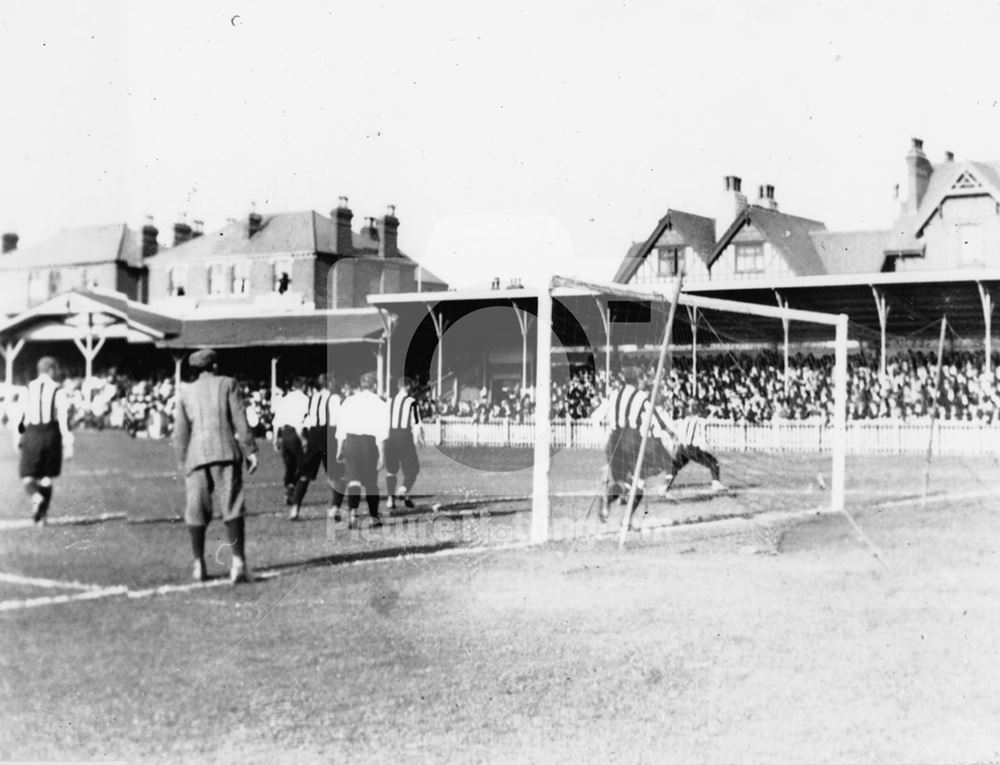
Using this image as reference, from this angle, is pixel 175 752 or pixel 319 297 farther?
pixel 319 297

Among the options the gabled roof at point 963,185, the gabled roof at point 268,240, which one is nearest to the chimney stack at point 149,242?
the gabled roof at point 268,240

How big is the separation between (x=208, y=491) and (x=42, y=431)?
135 inches

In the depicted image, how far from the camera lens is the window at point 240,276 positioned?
28828 millimetres

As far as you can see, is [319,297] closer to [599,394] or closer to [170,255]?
[170,255]

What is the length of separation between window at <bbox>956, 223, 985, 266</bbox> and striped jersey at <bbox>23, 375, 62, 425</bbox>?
25.3m

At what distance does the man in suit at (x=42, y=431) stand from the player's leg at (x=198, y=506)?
2.98 meters

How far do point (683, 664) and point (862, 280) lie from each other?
18857mm

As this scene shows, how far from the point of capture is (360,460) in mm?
10594

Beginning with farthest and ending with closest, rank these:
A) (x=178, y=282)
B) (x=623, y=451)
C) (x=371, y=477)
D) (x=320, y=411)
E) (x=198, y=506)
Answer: (x=178, y=282)
(x=320, y=411)
(x=623, y=451)
(x=371, y=477)
(x=198, y=506)

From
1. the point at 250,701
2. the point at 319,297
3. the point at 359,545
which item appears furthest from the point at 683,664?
the point at 319,297

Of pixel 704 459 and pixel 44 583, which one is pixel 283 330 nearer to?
pixel 704 459

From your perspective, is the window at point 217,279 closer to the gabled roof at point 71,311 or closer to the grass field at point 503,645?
the gabled roof at point 71,311

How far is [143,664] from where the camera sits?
518 centimetres

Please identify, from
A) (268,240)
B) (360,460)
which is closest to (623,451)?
(360,460)
